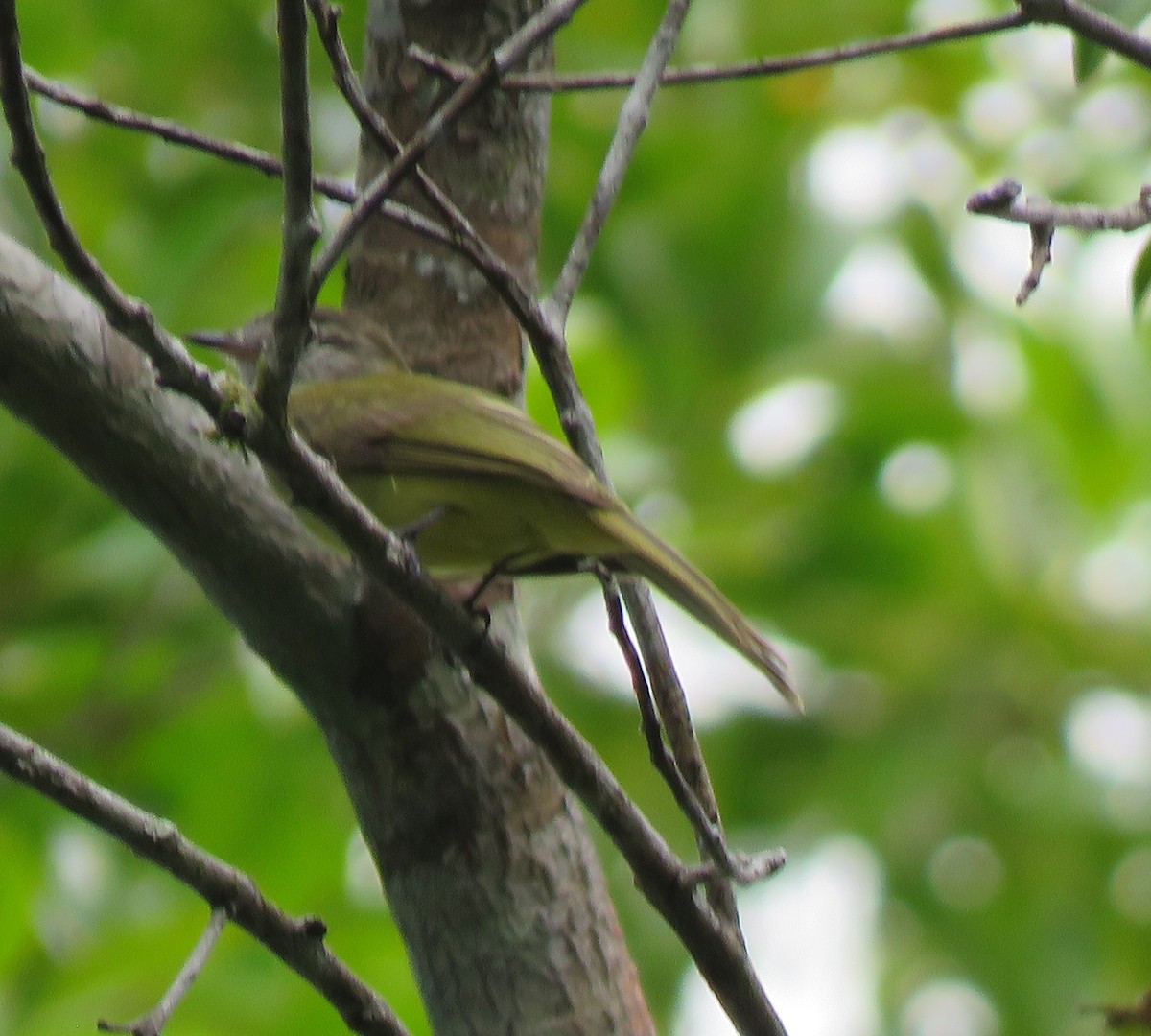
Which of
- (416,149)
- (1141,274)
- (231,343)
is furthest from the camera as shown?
(231,343)

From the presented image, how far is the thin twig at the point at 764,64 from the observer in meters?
2.95

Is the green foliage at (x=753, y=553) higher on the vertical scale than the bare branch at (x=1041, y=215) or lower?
higher

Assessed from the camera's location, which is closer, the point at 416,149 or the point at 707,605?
the point at 416,149

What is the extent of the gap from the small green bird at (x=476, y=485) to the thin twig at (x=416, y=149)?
890mm

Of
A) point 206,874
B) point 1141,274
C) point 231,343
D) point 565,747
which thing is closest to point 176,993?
point 206,874

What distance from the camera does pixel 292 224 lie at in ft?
6.24

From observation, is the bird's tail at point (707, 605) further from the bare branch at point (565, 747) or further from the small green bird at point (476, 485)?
the bare branch at point (565, 747)

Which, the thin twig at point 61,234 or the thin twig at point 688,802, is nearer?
the thin twig at point 61,234

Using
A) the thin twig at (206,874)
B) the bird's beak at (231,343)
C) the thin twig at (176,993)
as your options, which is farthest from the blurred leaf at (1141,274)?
the bird's beak at (231,343)

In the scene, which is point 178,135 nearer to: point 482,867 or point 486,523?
point 486,523

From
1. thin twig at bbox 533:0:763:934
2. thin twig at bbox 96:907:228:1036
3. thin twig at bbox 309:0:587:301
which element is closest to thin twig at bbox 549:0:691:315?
thin twig at bbox 533:0:763:934

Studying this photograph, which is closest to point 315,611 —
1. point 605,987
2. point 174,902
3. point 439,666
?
point 439,666

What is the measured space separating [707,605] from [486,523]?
0.60m

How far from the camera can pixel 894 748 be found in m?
5.18
